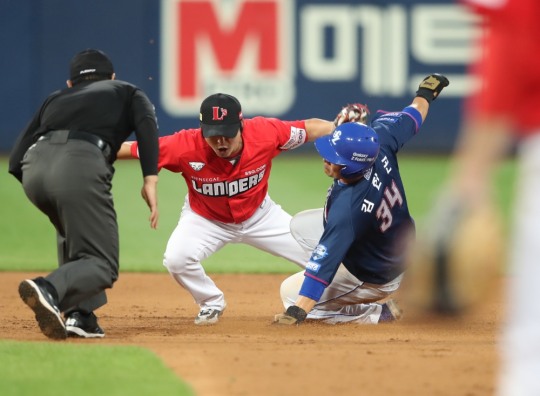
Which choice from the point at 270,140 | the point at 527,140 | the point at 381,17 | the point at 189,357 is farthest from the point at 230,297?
the point at 381,17

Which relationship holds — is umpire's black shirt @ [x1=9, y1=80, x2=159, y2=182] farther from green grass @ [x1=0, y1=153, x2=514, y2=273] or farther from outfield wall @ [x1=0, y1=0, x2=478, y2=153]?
outfield wall @ [x1=0, y1=0, x2=478, y2=153]

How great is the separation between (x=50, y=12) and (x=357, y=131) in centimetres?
1023

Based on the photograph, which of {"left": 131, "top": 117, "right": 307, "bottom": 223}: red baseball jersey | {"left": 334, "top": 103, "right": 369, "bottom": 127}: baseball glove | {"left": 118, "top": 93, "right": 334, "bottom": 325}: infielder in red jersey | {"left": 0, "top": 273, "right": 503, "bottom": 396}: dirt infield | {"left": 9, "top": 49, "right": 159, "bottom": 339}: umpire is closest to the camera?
{"left": 0, "top": 273, "right": 503, "bottom": 396}: dirt infield

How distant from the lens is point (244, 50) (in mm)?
15438

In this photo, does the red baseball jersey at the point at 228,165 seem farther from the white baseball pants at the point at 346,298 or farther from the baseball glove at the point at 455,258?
the baseball glove at the point at 455,258

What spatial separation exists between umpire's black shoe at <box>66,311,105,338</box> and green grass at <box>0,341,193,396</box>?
1.30 feet

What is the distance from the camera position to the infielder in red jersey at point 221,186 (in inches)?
269

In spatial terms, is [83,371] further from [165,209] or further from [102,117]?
[165,209]

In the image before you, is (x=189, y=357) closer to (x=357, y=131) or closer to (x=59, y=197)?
(x=59, y=197)

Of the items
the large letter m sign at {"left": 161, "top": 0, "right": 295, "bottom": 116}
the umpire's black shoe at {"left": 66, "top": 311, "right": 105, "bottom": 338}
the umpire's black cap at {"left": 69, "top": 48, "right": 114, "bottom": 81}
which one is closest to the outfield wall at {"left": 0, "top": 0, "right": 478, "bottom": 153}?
the large letter m sign at {"left": 161, "top": 0, "right": 295, "bottom": 116}

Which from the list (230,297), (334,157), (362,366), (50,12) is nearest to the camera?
(362,366)

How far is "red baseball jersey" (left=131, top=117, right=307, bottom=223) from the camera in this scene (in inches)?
275

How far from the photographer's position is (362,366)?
16.6ft

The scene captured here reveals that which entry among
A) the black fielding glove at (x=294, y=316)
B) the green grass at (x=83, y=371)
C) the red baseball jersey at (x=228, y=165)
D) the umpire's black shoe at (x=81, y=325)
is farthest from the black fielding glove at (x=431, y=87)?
the green grass at (x=83, y=371)
